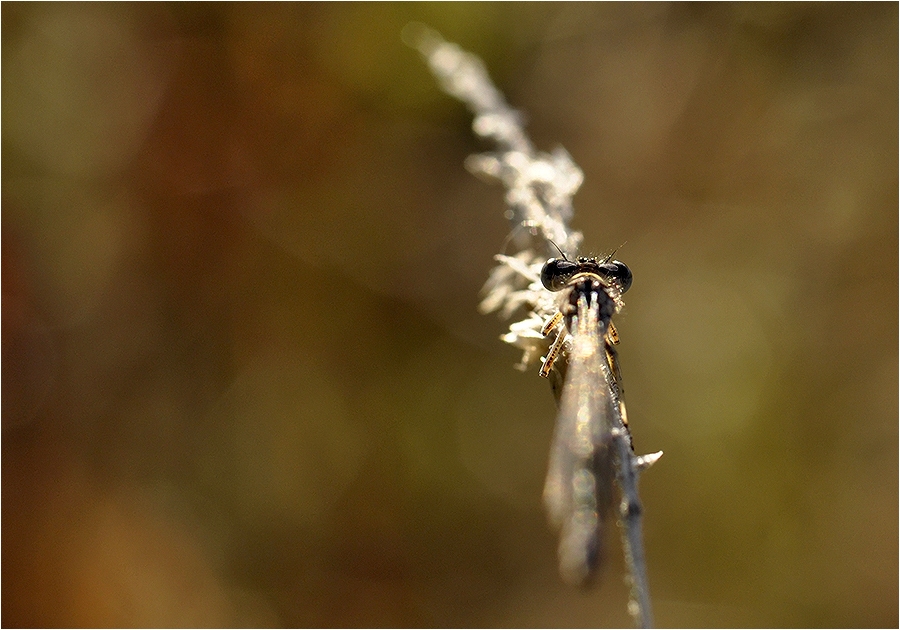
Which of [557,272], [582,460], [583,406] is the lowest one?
[582,460]

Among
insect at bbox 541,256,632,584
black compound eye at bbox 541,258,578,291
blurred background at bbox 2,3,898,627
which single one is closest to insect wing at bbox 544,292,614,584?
insect at bbox 541,256,632,584

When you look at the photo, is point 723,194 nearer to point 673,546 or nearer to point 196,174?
point 673,546

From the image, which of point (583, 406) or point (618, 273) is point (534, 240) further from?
point (583, 406)

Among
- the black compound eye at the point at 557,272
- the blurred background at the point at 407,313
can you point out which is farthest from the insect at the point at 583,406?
the blurred background at the point at 407,313

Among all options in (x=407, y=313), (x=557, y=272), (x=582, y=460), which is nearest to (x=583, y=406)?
(x=582, y=460)

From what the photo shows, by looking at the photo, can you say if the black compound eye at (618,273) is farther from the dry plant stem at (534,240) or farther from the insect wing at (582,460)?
the insect wing at (582,460)
